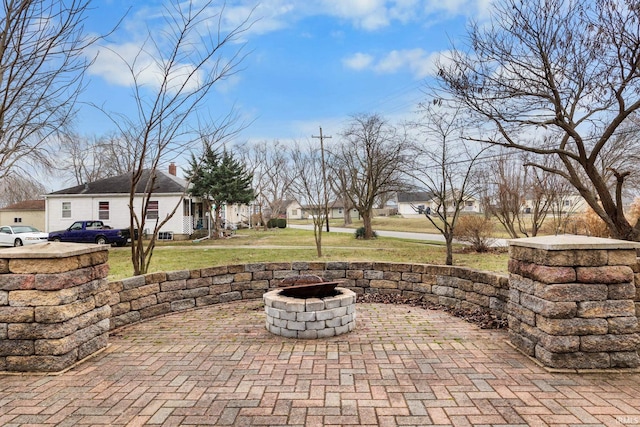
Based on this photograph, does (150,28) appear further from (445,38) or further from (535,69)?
(535,69)

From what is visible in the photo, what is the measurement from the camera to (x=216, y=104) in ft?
18.9

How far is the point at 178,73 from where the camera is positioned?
5.16 metres

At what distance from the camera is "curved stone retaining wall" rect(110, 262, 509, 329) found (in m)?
5.02

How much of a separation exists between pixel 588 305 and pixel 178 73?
5.77m

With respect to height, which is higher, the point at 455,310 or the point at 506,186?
the point at 506,186

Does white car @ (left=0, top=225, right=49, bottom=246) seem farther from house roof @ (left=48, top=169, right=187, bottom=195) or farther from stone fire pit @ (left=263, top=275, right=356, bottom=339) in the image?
stone fire pit @ (left=263, top=275, right=356, bottom=339)

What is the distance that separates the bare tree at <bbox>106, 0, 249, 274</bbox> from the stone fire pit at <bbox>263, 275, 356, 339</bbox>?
2526 millimetres

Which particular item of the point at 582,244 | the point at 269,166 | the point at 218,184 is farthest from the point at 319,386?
the point at 269,166

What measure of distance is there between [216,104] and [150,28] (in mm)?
1375

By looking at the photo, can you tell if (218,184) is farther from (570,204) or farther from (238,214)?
(570,204)

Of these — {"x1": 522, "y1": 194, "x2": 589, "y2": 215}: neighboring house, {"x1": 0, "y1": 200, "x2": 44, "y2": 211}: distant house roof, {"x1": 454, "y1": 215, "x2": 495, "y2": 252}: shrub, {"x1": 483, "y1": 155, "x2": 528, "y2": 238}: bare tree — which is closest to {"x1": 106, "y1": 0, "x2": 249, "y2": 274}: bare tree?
{"x1": 483, "y1": 155, "x2": 528, "y2": 238}: bare tree

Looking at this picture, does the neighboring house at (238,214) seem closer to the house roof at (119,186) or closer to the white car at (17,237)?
the house roof at (119,186)

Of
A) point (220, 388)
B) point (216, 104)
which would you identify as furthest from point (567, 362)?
point (216, 104)

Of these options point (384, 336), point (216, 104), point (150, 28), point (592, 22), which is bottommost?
point (384, 336)
